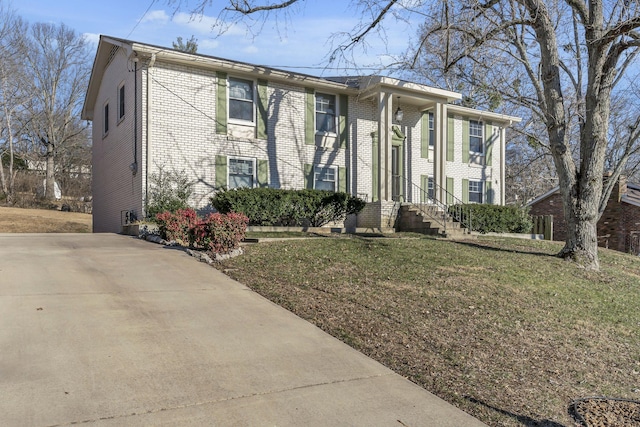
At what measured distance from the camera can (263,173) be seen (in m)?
15.4

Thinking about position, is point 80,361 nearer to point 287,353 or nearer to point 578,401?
point 287,353

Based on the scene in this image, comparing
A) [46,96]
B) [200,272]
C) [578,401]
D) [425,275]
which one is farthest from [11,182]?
[578,401]

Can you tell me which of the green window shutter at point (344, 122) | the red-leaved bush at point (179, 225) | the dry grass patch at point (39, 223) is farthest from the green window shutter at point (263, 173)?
the dry grass patch at point (39, 223)

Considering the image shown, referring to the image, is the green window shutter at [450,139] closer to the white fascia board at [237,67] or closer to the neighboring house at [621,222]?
the white fascia board at [237,67]

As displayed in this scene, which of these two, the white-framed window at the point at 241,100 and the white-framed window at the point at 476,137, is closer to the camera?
the white-framed window at the point at 241,100

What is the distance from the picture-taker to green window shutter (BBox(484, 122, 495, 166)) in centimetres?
2111

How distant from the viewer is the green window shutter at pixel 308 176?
16.2 m

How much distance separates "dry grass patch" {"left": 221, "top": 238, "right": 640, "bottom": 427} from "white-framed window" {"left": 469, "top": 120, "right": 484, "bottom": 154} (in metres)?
10.8

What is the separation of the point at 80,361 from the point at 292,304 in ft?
9.18

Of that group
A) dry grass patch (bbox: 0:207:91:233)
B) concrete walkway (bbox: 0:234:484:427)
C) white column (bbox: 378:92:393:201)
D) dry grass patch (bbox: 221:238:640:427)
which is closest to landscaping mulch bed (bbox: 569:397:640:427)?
dry grass patch (bbox: 221:238:640:427)

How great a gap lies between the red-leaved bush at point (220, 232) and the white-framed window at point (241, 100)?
6561 mm

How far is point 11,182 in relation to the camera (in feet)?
103

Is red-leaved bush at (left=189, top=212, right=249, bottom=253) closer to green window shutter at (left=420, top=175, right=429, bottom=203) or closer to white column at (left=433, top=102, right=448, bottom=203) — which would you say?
white column at (left=433, top=102, right=448, bottom=203)

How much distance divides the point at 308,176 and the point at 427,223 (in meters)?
4.18
